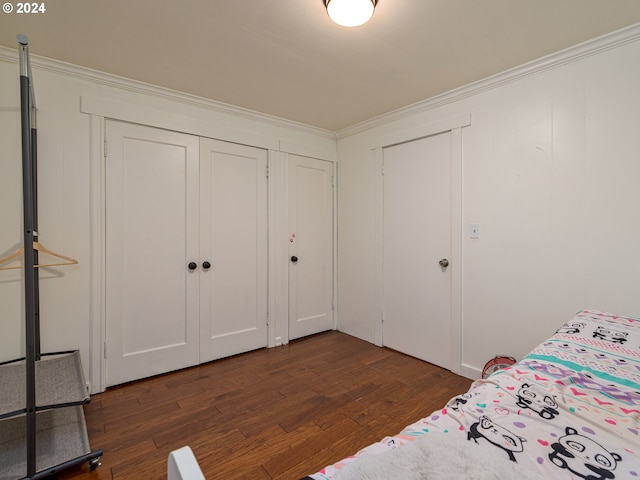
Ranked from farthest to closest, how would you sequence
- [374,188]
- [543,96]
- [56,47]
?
[374,188] < [543,96] < [56,47]

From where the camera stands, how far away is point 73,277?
7.33ft

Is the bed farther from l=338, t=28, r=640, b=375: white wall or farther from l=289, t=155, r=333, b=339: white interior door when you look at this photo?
l=289, t=155, r=333, b=339: white interior door

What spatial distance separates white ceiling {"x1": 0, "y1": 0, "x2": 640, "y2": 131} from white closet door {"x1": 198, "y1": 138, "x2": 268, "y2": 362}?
65cm

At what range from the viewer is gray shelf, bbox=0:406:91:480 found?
1508mm

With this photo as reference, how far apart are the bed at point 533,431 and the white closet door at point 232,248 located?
235 cm

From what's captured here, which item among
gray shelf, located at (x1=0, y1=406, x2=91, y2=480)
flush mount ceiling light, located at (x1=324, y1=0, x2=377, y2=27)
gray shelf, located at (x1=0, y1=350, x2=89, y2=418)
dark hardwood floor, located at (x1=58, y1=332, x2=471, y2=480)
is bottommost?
dark hardwood floor, located at (x1=58, y1=332, x2=471, y2=480)

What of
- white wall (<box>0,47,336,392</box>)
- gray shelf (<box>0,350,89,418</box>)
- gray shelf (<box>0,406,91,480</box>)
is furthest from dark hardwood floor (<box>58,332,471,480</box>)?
white wall (<box>0,47,336,392</box>)

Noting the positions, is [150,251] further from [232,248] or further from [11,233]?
[11,233]

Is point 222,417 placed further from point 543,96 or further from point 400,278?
point 543,96

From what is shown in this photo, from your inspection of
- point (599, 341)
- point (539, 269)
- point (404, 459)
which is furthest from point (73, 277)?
point (539, 269)

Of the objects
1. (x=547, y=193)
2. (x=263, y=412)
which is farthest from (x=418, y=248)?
(x=263, y=412)

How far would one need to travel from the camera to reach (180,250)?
8.81ft

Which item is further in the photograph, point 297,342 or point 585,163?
point 297,342

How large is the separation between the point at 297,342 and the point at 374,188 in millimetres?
1847
